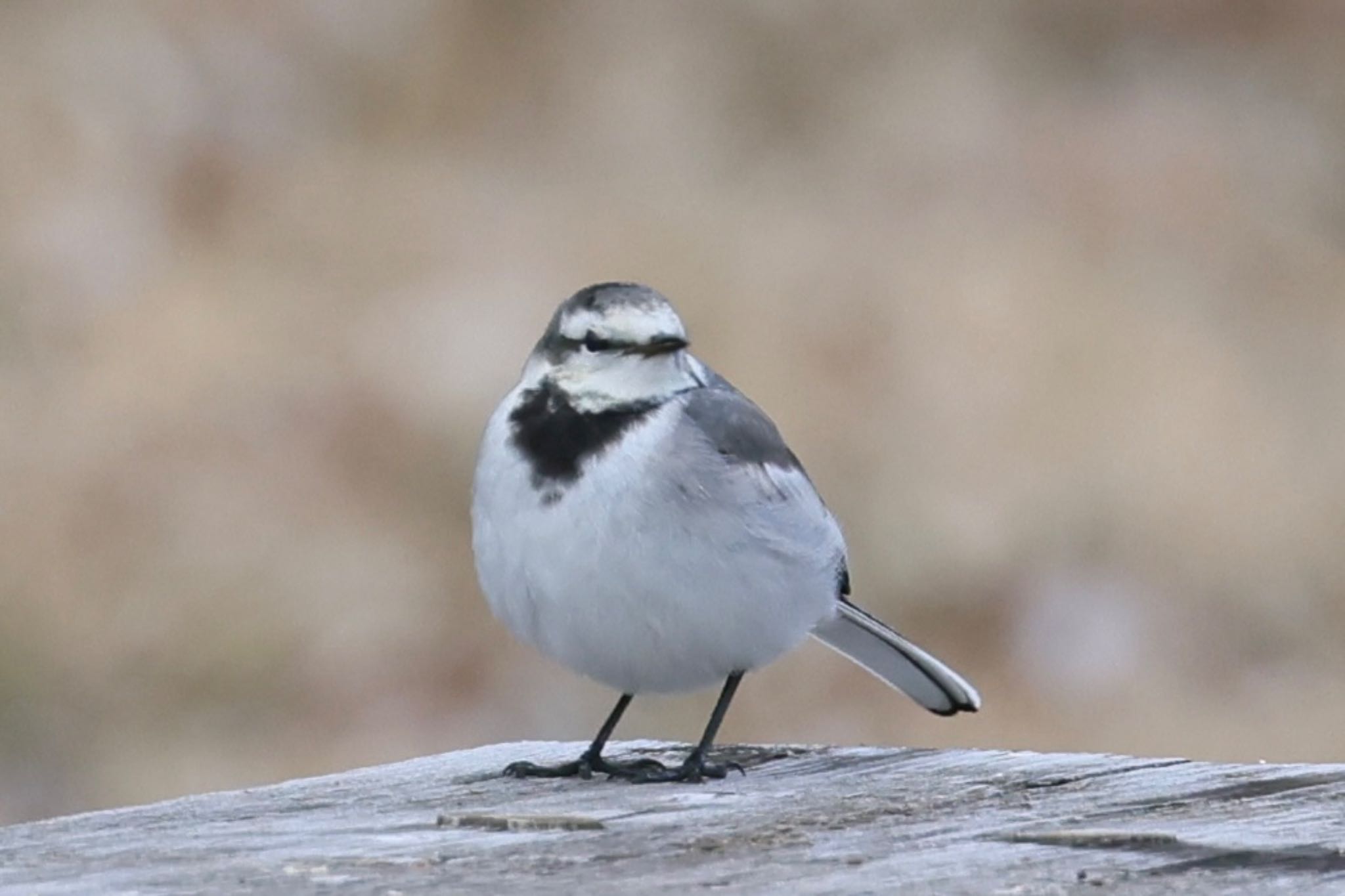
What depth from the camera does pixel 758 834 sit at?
152 inches

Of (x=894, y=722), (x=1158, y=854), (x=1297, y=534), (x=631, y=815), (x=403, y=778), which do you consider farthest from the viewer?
(x=1297, y=534)

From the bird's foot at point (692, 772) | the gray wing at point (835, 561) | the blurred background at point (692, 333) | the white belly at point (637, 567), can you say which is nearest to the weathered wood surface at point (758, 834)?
the bird's foot at point (692, 772)

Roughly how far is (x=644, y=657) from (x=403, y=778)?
0.54 m

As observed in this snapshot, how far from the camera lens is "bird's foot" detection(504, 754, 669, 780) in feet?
16.0

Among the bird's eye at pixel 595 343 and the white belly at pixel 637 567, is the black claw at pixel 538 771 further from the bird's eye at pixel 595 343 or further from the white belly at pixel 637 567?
the bird's eye at pixel 595 343

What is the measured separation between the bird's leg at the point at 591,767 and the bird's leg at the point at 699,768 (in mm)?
35

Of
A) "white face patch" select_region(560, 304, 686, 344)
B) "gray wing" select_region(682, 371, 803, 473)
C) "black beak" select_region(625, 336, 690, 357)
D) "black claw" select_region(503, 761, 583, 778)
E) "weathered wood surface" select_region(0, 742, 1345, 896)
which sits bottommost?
"weathered wood surface" select_region(0, 742, 1345, 896)

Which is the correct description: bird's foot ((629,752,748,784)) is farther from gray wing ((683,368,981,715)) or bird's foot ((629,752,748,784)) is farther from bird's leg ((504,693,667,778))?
gray wing ((683,368,981,715))

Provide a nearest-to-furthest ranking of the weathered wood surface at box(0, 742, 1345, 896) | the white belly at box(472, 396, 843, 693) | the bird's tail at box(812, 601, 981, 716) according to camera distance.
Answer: the weathered wood surface at box(0, 742, 1345, 896) < the white belly at box(472, 396, 843, 693) < the bird's tail at box(812, 601, 981, 716)

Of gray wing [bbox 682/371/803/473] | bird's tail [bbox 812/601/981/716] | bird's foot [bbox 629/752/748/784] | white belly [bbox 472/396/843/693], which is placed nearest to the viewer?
bird's foot [bbox 629/752/748/784]

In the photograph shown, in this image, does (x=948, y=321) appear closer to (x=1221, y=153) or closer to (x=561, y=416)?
(x=1221, y=153)

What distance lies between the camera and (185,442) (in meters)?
10.9

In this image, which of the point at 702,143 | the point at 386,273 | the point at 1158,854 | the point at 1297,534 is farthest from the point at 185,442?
the point at 1158,854

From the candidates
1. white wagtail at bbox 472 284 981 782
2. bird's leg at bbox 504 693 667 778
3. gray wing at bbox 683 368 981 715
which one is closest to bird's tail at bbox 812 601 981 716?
gray wing at bbox 683 368 981 715
